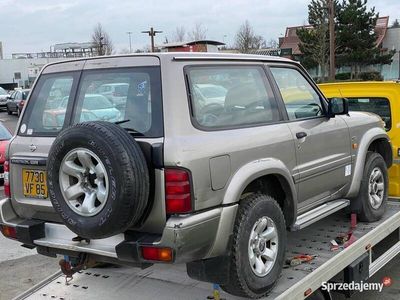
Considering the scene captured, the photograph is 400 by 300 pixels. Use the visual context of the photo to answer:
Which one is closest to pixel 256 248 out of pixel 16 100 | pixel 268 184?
pixel 268 184

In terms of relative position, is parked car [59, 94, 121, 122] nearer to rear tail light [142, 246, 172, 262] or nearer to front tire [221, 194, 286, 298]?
rear tail light [142, 246, 172, 262]

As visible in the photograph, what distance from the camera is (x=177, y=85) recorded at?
10.3 feet

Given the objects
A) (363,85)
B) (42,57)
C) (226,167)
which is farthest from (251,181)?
(42,57)

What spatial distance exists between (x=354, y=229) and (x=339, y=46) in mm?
41425

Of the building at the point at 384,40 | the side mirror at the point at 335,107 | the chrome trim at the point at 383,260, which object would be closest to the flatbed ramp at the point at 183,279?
the chrome trim at the point at 383,260

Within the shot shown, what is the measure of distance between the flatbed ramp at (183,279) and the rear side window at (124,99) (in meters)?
1.18

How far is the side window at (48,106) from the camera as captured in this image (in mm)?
3617

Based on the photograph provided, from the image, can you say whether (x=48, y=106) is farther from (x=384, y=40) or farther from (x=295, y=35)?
(x=295, y=35)

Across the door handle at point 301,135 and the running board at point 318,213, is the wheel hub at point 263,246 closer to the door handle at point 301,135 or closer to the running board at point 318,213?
the running board at point 318,213

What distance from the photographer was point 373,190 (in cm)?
506

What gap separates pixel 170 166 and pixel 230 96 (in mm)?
909

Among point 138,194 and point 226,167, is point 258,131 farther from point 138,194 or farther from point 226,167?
point 138,194

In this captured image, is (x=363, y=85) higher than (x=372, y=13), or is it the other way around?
(x=372, y=13)

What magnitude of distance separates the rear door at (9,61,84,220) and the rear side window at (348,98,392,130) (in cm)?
358
